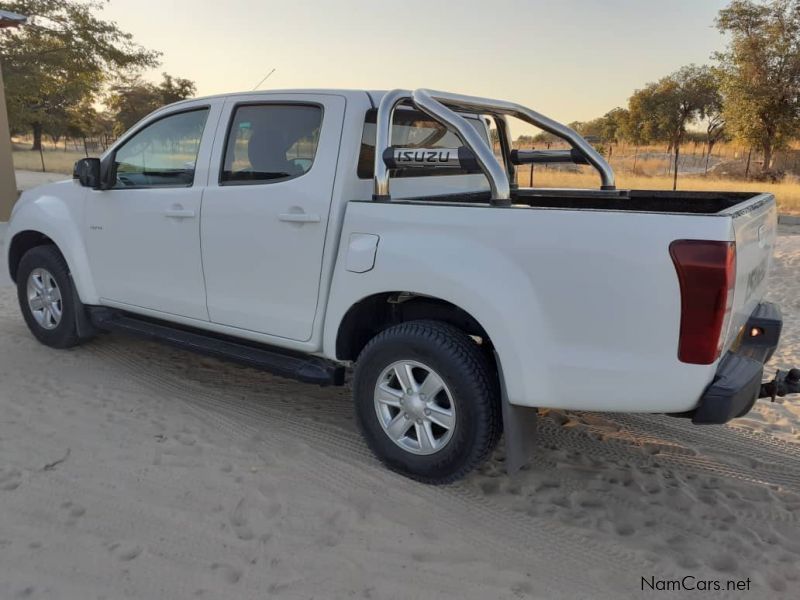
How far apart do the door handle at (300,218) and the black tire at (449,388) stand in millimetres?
708

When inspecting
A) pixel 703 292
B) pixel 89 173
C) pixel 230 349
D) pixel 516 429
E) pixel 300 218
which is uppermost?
pixel 89 173

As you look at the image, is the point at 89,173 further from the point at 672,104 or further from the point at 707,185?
the point at 672,104

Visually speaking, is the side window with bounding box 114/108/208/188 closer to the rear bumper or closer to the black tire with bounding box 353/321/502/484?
the black tire with bounding box 353/321/502/484

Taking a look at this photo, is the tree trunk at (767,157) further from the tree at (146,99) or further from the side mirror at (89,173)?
the tree at (146,99)

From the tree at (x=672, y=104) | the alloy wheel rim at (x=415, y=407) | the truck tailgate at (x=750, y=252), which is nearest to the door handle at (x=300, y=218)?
the alloy wheel rim at (x=415, y=407)

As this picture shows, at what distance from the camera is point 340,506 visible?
3.10 m

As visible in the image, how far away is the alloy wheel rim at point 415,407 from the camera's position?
316 cm

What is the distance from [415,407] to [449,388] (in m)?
0.24

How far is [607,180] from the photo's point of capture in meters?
4.42

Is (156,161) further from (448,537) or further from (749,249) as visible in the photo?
(749,249)

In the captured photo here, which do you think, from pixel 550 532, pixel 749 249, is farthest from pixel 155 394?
pixel 749 249

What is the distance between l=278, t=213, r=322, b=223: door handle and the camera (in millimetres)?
3457

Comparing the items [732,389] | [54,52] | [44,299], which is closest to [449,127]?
[732,389]

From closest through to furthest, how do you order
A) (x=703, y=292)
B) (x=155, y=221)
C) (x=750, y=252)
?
(x=703, y=292), (x=750, y=252), (x=155, y=221)
